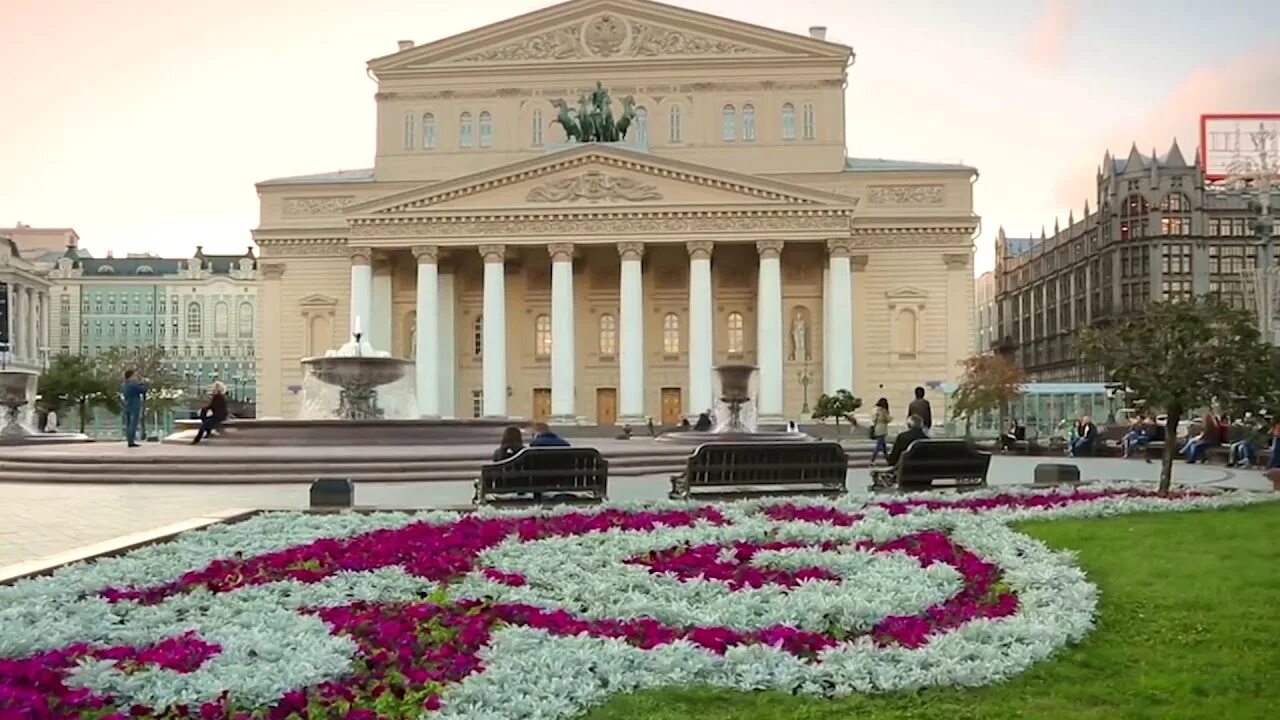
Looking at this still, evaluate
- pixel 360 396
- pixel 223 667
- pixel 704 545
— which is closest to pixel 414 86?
pixel 360 396

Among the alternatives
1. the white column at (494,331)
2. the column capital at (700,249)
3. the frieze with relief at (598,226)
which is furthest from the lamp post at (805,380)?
the white column at (494,331)

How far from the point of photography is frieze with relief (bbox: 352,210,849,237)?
5228cm

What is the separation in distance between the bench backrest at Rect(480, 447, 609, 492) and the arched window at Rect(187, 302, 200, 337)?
120295 mm

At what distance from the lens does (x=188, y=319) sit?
127 m

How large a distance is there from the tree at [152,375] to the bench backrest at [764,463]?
2777 inches

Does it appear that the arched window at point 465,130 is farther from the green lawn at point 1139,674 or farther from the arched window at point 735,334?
→ the green lawn at point 1139,674

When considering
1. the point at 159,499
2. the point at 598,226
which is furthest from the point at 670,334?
the point at 159,499

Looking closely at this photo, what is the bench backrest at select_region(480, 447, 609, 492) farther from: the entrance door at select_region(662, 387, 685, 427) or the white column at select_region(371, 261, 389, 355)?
the entrance door at select_region(662, 387, 685, 427)

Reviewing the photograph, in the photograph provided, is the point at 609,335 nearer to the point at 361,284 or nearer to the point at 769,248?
the point at 769,248

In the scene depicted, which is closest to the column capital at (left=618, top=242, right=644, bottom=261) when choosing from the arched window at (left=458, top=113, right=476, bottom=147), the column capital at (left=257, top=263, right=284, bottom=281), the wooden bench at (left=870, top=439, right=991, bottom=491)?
the arched window at (left=458, top=113, right=476, bottom=147)

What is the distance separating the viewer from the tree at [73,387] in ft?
228

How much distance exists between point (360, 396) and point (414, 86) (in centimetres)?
3381

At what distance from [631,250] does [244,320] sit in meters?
85.3

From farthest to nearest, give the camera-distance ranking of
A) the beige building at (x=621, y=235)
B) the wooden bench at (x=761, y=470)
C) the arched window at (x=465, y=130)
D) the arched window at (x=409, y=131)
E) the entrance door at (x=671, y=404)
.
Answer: the arched window at (x=409, y=131) → the arched window at (x=465, y=130) → the entrance door at (x=671, y=404) → the beige building at (x=621, y=235) → the wooden bench at (x=761, y=470)
